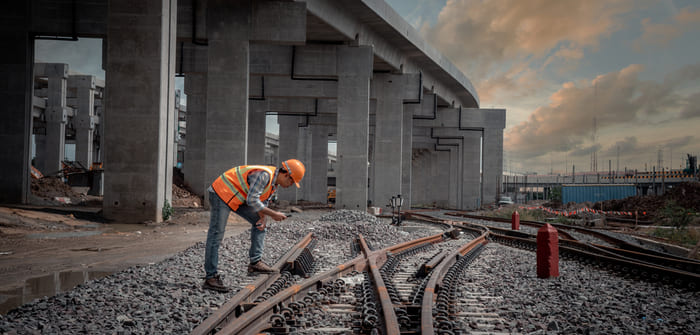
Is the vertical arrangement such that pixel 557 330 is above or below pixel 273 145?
below

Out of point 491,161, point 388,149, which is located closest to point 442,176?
point 491,161

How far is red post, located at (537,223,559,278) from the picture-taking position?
663cm

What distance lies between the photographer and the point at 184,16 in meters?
21.6

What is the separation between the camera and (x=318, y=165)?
145 ft

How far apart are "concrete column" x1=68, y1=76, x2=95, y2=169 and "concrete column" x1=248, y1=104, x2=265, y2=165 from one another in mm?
16441

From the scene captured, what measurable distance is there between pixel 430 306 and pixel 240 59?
19022 millimetres

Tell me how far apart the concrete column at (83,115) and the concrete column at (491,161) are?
3602 cm

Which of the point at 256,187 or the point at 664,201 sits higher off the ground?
the point at 256,187

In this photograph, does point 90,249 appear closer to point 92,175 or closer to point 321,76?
point 321,76

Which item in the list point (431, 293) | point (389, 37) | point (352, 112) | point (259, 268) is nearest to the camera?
point (431, 293)

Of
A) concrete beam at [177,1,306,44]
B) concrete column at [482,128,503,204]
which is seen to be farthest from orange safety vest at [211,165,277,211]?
concrete column at [482,128,503,204]

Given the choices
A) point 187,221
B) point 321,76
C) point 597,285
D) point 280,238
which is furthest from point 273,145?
point 597,285

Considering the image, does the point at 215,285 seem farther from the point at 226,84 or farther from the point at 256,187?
the point at 226,84

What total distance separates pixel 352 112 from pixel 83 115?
27.6m
